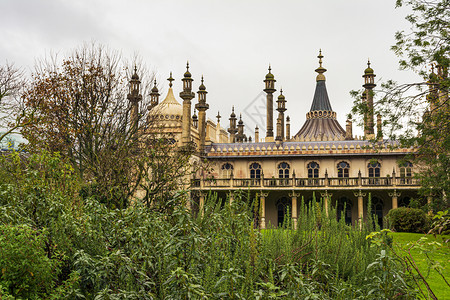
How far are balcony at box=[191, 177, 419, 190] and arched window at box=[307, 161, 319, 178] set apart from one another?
2.36 metres

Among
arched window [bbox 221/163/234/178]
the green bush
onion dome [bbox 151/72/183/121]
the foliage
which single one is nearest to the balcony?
arched window [bbox 221/163/234/178]

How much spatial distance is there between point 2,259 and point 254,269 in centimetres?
360

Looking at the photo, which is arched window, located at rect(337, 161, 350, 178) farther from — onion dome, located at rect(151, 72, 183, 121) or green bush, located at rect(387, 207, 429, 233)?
onion dome, located at rect(151, 72, 183, 121)

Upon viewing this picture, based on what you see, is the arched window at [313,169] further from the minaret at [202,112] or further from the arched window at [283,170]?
the minaret at [202,112]

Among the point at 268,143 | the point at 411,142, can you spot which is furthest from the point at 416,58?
the point at 268,143

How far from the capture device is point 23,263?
6.02 meters

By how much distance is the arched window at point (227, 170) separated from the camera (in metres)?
41.8

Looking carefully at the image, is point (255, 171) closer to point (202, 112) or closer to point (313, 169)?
point (313, 169)

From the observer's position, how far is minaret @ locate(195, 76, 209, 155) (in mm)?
42875

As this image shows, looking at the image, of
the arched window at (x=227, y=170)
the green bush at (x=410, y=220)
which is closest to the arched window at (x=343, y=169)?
the arched window at (x=227, y=170)

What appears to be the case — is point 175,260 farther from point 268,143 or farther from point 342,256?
point 268,143

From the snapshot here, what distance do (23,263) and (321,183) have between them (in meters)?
33.8

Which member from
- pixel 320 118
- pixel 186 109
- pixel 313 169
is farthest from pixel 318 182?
pixel 320 118

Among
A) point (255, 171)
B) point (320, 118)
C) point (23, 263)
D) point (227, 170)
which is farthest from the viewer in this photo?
point (320, 118)
